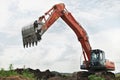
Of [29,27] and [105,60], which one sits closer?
[29,27]

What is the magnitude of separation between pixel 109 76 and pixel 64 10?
8.43 metres

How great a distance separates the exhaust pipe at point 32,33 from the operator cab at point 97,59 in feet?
24.3

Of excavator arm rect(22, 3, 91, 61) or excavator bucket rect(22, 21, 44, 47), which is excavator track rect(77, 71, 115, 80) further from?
excavator bucket rect(22, 21, 44, 47)

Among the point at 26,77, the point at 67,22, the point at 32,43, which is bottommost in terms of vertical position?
the point at 26,77

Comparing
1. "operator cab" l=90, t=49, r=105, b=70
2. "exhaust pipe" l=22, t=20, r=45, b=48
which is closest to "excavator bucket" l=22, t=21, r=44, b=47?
"exhaust pipe" l=22, t=20, r=45, b=48

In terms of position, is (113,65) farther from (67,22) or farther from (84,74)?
(67,22)

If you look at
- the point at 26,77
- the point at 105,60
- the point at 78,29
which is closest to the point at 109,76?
the point at 105,60

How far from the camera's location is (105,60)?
3778cm

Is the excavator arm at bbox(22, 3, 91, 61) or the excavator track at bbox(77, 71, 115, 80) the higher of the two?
the excavator arm at bbox(22, 3, 91, 61)

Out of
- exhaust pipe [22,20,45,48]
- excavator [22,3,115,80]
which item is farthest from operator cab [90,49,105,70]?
exhaust pipe [22,20,45,48]

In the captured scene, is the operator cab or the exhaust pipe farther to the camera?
the operator cab

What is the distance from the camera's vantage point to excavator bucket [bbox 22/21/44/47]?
1254 inches

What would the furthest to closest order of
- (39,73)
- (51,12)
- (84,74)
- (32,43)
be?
1. (39,73)
2. (84,74)
3. (51,12)
4. (32,43)

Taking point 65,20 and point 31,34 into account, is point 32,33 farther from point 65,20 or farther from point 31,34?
point 65,20
